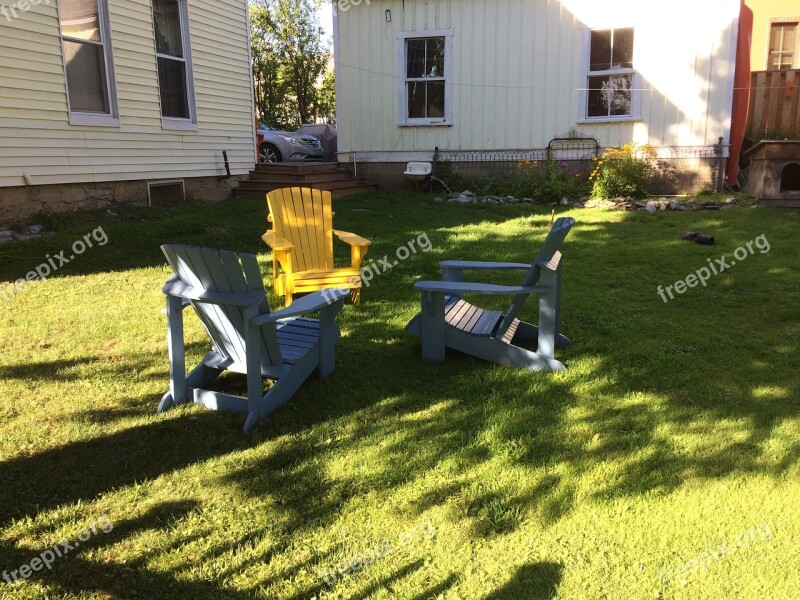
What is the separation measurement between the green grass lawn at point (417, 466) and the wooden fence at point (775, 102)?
30.7 feet

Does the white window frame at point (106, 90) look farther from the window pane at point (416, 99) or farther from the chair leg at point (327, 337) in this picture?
the chair leg at point (327, 337)

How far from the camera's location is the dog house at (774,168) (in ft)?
29.1

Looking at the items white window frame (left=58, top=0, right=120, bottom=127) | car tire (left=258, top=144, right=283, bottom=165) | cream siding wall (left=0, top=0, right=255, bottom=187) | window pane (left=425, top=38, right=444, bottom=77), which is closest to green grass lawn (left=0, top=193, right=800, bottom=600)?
cream siding wall (left=0, top=0, right=255, bottom=187)

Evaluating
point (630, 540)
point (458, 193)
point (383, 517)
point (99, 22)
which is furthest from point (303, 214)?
point (458, 193)

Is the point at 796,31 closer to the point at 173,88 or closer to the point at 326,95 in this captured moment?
the point at 173,88

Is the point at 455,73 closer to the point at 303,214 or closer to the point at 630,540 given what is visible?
the point at 303,214

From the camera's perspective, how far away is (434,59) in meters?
12.0

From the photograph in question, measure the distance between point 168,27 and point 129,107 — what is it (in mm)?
1749

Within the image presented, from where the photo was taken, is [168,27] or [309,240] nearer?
[309,240]

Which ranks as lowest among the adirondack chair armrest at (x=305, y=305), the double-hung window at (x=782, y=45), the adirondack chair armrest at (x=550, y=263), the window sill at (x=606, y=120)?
the adirondack chair armrest at (x=305, y=305)

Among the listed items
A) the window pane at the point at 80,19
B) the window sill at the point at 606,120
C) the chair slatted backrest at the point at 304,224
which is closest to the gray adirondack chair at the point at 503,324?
the chair slatted backrest at the point at 304,224

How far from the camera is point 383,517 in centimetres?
234

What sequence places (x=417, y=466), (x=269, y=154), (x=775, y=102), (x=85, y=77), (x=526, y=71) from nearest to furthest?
(x=417, y=466)
(x=85, y=77)
(x=526, y=71)
(x=775, y=102)
(x=269, y=154)

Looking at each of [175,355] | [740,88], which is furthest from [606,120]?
[175,355]
